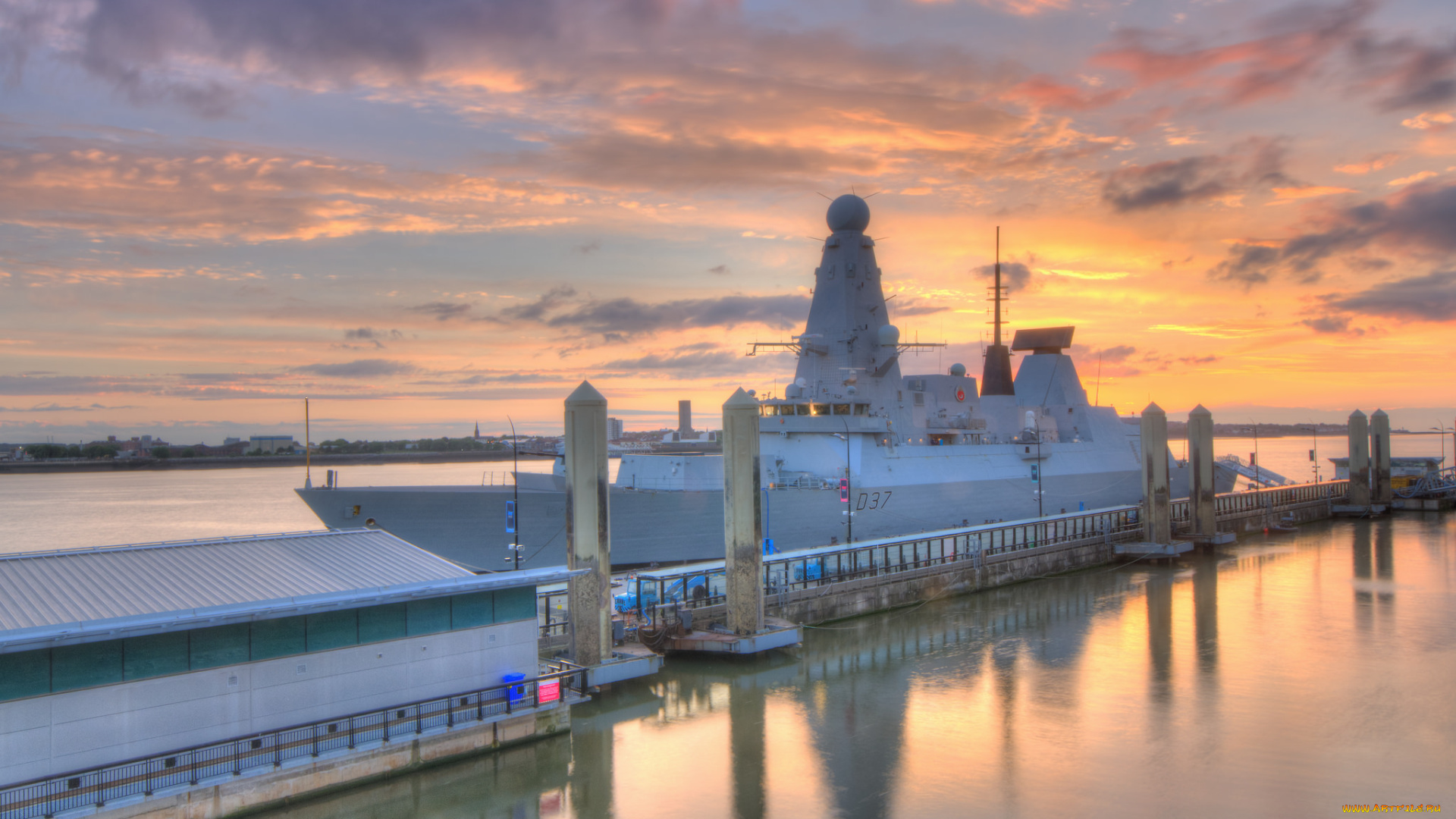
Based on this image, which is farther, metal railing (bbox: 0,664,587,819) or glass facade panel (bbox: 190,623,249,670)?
glass facade panel (bbox: 190,623,249,670)

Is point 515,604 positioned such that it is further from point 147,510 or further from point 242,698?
point 147,510

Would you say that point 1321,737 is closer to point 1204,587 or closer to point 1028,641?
point 1028,641

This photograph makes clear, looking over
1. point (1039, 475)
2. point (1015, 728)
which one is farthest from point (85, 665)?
point (1039, 475)

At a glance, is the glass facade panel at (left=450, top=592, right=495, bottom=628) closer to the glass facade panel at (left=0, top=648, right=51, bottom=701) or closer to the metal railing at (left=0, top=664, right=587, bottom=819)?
the metal railing at (left=0, top=664, right=587, bottom=819)

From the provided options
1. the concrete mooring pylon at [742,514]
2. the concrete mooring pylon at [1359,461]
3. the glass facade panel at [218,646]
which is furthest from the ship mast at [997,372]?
the glass facade panel at [218,646]

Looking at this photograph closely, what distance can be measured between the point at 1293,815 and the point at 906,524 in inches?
915

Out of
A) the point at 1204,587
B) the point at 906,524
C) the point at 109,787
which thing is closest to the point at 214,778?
the point at 109,787

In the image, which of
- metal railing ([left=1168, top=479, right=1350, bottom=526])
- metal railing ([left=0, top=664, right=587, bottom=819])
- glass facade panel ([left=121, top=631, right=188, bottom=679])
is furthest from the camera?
metal railing ([left=1168, top=479, right=1350, bottom=526])

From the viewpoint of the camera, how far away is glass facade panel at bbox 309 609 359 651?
12.9m

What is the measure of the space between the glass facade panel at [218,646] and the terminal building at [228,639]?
0.06ft

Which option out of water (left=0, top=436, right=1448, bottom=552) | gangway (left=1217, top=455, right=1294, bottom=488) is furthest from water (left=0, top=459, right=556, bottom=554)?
gangway (left=1217, top=455, right=1294, bottom=488)

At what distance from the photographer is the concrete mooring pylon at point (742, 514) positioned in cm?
2030

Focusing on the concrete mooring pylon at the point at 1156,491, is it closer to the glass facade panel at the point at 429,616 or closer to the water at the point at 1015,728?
the water at the point at 1015,728

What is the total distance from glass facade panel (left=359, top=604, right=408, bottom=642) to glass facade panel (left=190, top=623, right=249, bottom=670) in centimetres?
161
